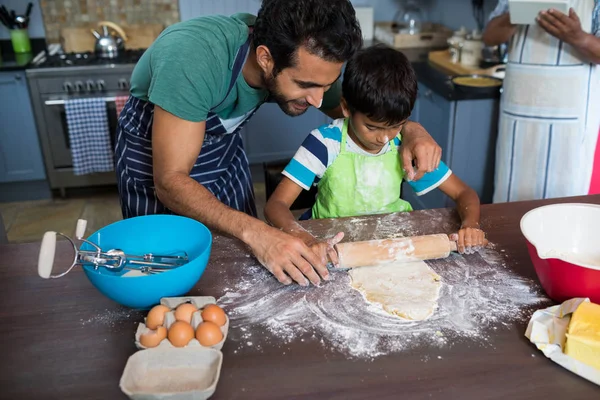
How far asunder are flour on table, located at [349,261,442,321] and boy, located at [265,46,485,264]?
181 mm

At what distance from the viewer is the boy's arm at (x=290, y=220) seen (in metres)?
1.11

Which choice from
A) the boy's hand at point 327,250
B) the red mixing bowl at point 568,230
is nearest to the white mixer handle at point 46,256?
the boy's hand at point 327,250

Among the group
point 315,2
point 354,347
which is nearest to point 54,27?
point 315,2

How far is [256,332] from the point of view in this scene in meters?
0.94

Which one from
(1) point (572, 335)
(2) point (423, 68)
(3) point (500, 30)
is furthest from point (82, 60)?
(1) point (572, 335)

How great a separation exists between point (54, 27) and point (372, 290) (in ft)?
10.6

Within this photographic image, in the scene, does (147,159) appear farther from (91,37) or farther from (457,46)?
(91,37)

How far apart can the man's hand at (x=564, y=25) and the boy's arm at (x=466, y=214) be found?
0.84 meters

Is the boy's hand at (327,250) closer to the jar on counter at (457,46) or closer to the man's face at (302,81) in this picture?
the man's face at (302,81)

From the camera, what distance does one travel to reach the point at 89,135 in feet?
10.3

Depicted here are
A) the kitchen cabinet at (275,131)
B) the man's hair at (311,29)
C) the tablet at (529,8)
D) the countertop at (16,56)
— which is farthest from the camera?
the kitchen cabinet at (275,131)

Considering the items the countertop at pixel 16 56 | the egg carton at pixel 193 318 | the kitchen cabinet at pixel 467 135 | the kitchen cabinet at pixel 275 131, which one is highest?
the countertop at pixel 16 56

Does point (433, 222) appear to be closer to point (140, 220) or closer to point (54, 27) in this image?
point (140, 220)

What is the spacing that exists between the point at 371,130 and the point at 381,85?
0.12m
